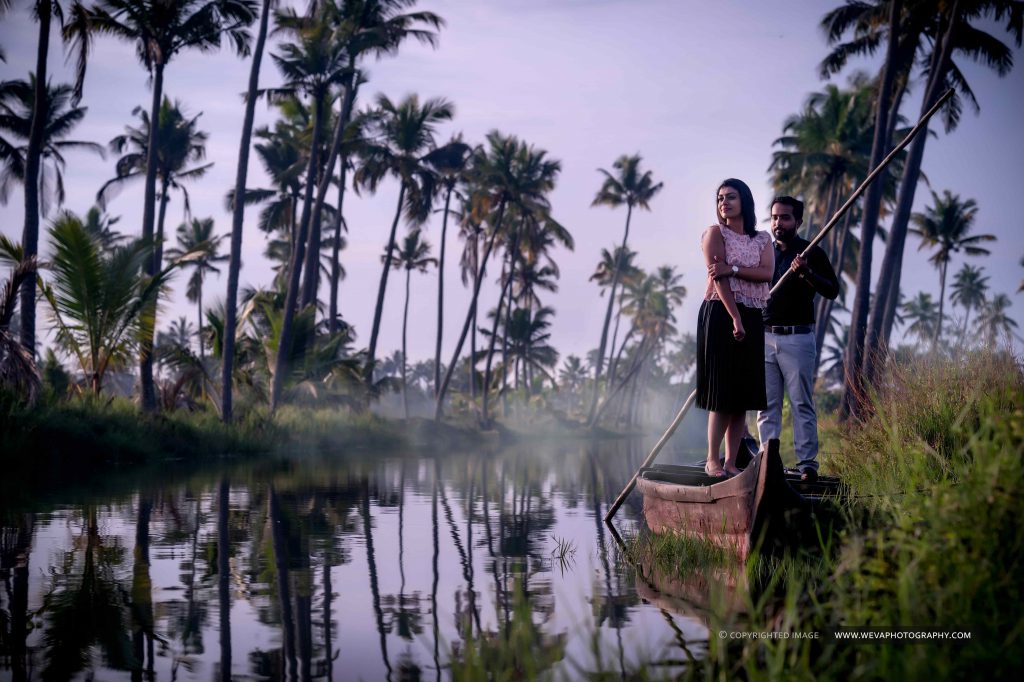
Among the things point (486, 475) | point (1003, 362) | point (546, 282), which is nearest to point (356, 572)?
point (1003, 362)

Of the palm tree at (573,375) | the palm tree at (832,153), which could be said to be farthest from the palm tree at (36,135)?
the palm tree at (573,375)

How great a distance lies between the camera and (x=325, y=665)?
3.84 metres

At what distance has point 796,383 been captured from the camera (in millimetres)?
6738

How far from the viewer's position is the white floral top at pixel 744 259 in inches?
259

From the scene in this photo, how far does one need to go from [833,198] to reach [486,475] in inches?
1059

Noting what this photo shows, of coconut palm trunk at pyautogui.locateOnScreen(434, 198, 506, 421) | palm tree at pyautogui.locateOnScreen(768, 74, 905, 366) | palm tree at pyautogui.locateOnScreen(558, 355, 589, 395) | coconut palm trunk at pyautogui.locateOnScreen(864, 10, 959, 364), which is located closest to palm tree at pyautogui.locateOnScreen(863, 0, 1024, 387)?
coconut palm trunk at pyautogui.locateOnScreen(864, 10, 959, 364)

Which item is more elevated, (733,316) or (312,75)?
(312,75)

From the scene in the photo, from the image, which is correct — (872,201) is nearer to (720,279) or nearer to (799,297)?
(799,297)

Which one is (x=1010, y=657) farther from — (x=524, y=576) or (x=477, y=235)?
(x=477, y=235)

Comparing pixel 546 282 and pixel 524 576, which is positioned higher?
pixel 546 282

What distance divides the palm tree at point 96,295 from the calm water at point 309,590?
810cm

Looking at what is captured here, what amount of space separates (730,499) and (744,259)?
6.30ft

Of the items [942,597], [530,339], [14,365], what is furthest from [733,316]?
[530,339]

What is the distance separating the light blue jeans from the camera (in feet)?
22.1
